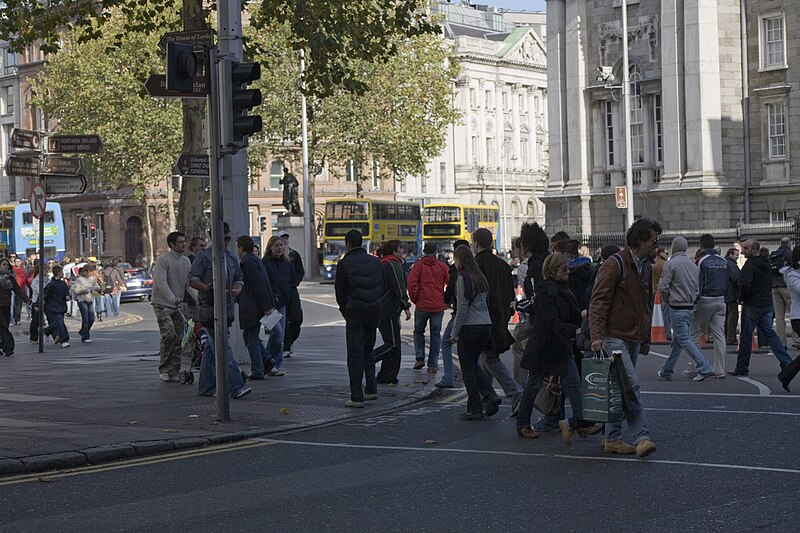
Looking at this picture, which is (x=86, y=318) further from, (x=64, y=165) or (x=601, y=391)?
(x=601, y=391)

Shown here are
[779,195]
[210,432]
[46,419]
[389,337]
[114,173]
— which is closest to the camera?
[210,432]

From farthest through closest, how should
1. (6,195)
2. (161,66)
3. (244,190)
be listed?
1. (6,195)
2. (161,66)
3. (244,190)

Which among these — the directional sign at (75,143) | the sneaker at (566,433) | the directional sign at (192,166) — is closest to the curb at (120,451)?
the sneaker at (566,433)

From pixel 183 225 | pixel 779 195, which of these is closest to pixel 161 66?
pixel 779 195

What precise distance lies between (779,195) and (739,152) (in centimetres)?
209

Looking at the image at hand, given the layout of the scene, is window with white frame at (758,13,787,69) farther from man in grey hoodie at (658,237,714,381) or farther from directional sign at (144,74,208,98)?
directional sign at (144,74,208,98)

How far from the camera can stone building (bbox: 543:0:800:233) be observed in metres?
47.0

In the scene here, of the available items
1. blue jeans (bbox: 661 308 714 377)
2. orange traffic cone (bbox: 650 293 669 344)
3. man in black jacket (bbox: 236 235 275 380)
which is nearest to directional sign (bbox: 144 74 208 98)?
man in black jacket (bbox: 236 235 275 380)

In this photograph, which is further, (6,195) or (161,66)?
(6,195)

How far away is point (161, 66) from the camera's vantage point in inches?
2445

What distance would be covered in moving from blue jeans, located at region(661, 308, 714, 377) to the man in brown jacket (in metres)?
6.63

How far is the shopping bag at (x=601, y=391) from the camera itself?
35.3 feet

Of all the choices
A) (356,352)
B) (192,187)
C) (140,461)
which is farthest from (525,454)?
(192,187)

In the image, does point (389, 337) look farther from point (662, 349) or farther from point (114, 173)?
point (114, 173)
